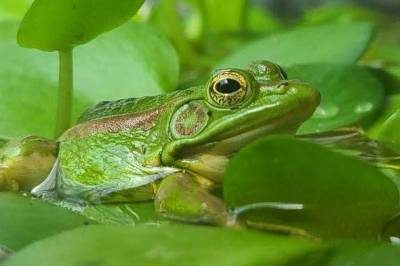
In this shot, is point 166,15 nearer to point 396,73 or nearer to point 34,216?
point 396,73

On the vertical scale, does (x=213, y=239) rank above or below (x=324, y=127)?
below

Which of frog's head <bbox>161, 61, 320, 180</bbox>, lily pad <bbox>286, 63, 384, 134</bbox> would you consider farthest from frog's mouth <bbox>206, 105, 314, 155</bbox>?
lily pad <bbox>286, 63, 384, 134</bbox>

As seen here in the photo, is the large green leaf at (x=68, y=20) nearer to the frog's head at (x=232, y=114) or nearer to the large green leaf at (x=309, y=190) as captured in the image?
the frog's head at (x=232, y=114)

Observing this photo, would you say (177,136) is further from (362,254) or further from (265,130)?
(362,254)

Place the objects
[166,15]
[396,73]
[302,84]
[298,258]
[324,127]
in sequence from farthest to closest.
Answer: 1. [166,15]
2. [396,73]
3. [324,127]
4. [302,84]
5. [298,258]

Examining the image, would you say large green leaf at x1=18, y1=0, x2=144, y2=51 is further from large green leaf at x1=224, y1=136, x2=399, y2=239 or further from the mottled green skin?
large green leaf at x1=224, y1=136, x2=399, y2=239

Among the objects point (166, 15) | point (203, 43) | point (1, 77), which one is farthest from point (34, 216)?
point (203, 43)
